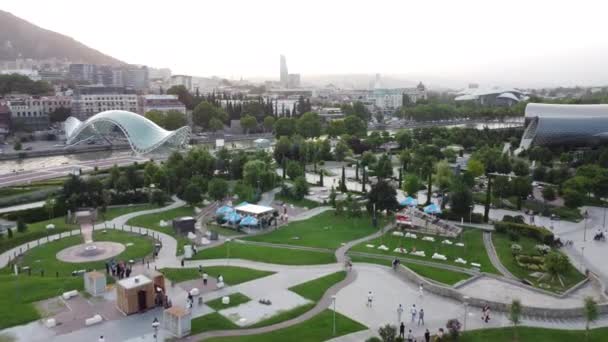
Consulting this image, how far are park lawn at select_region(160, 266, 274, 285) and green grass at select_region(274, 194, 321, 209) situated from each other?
17030 millimetres

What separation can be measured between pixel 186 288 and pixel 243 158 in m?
31.0

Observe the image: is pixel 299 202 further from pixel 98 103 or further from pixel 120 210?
pixel 98 103

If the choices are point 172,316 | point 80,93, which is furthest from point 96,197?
point 80,93

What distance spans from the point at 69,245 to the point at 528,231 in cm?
3148

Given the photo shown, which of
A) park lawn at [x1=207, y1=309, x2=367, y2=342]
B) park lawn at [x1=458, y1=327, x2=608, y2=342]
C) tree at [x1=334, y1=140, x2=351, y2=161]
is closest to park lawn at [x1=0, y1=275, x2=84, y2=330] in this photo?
park lawn at [x1=207, y1=309, x2=367, y2=342]

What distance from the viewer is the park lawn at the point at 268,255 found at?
95.6 ft

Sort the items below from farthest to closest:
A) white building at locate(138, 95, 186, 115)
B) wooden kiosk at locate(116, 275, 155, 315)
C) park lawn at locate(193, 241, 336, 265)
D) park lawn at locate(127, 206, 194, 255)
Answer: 1. white building at locate(138, 95, 186, 115)
2. park lawn at locate(127, 206, 194, 255)
3. park lawn at locate(193, 241, 336, 265)
4. wooden kiosk at locate(116, 275, 155, 315)

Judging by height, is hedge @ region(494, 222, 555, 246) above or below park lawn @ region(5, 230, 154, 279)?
above

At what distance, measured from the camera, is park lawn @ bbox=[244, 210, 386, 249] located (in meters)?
33.4

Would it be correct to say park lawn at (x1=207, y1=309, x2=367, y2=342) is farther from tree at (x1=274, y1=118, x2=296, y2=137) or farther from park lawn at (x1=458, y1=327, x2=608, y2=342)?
tree at (x1=274, y1=118, x2=296, y2=137)

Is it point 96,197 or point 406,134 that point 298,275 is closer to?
point 96,197

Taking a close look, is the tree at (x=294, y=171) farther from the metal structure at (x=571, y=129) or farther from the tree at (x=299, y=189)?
the metal structure at (x=571, y=129)

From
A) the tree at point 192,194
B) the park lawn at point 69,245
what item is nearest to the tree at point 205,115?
the tree at point 192,194

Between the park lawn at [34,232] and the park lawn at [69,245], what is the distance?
204 cm
